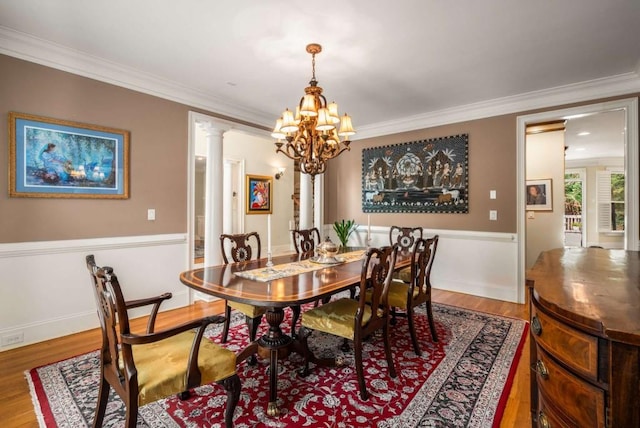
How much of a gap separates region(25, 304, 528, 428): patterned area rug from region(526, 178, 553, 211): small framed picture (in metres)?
3.05

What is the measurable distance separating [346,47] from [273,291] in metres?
2.14

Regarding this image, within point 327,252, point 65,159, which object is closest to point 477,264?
point 327,252

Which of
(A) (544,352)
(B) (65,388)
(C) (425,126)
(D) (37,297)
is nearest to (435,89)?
(C) (425,126)

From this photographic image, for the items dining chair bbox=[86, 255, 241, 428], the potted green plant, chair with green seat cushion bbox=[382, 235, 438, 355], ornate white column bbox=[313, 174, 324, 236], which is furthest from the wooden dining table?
ornate white column bbox=[313, 174, 324, 236]

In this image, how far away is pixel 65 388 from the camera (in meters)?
1.96

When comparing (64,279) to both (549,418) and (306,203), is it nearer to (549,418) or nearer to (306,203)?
(306,203)

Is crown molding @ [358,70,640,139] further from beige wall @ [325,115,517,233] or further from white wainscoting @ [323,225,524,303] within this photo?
white wainscoting @ [323,225,524,303]

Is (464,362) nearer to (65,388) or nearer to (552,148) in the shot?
(65,388)

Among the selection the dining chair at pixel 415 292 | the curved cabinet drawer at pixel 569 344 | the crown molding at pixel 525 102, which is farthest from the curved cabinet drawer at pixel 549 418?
the crown molding at pixel 525 102

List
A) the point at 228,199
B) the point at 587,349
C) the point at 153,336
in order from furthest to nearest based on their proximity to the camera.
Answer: the point at 228,199, the point at 153,336, the point at 587,349

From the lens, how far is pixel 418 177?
4602mm

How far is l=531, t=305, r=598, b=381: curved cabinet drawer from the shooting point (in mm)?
797

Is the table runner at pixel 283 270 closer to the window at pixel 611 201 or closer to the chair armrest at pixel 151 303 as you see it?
the chair armrest at pixel 151 303

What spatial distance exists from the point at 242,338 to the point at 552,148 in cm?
517
